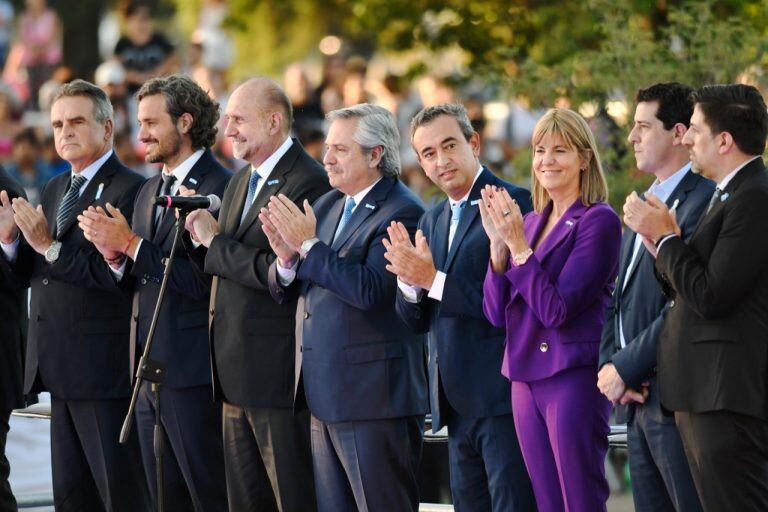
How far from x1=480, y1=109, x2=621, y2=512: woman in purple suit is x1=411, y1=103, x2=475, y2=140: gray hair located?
0.47 m

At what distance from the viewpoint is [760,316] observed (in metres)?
5.58

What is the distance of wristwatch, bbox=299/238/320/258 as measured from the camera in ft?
22.1

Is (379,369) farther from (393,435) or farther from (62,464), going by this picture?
(62,464)

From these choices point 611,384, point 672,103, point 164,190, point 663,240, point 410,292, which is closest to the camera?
point 663,240

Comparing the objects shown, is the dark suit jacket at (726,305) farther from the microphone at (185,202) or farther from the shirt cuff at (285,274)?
the microphone at (185,202)

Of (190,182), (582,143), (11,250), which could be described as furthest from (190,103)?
(582,143)

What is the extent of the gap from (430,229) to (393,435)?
919 millimetres

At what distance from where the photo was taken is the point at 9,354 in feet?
26.5

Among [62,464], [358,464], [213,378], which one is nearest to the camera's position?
[358,464]

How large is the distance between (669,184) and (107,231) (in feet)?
8.80

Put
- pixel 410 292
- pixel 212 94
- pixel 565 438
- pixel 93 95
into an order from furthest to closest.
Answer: pixel 212 94 → pixel 93 95 → pixel 410 292 → pixel 565 438

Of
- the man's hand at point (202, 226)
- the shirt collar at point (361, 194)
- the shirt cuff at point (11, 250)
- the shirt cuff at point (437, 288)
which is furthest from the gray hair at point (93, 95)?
the shirt cuff at point (437, 288)

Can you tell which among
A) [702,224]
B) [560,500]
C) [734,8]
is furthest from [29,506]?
→ [734,8]

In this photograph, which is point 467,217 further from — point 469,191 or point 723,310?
point 723,310
